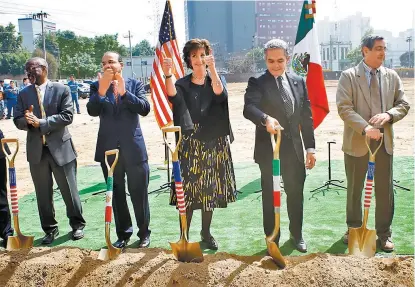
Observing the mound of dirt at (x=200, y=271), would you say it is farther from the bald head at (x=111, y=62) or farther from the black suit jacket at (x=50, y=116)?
the bald head at (x=111, y=62)

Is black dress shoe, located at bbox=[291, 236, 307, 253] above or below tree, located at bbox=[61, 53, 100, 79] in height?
below

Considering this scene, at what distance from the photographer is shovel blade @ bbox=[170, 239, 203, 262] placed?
11.3 feet

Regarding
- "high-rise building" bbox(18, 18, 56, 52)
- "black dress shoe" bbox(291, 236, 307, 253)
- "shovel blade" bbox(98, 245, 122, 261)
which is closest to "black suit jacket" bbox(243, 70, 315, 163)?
"black dress shoe" bbox(291, 236, 307, 253)

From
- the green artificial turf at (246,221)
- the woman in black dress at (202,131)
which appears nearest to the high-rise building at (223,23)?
the green artificial turf at (246,221)

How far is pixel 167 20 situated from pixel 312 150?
12.5 ft

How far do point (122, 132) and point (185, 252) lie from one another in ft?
3.93

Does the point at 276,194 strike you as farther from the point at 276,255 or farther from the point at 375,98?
the point at 375,98

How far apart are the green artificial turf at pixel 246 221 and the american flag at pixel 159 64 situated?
106 cm

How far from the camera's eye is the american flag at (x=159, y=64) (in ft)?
21.8

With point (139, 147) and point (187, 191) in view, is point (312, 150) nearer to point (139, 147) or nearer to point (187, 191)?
point (187, 191)

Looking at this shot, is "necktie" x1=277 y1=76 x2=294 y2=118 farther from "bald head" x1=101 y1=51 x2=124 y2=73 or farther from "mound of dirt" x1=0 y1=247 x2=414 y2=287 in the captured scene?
"bald head" x1=101 y1=51 x2=124 y2=73

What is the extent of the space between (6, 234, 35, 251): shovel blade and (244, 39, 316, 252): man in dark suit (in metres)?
2.09

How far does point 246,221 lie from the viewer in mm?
4855

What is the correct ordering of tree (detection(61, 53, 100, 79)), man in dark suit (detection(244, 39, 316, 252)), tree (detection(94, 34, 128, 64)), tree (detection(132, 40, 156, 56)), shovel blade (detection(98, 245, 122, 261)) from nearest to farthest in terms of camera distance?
shovel blade (detection(98, 245, 122, 261)), man in dark suit (detection(244, 39, 316, 252)), tree (detection(61, 53, 100, 79)), tree (detection(94, 34, 128, 64)), tree (detection(132, 40, 156, 56))
